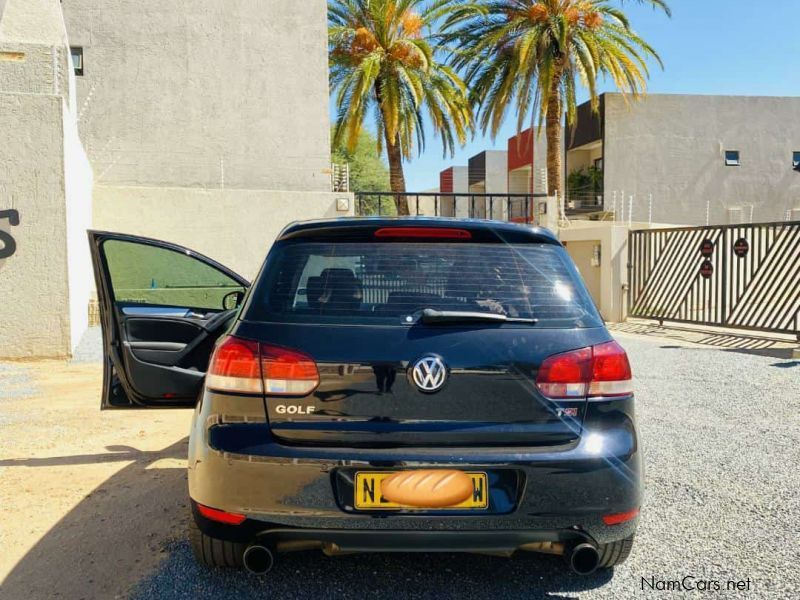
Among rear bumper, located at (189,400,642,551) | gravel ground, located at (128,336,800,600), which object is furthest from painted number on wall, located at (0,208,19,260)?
rear bumper, located at (189,400,642,551)

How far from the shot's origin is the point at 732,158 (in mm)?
26906

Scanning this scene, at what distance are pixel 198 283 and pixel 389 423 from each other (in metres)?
9.43

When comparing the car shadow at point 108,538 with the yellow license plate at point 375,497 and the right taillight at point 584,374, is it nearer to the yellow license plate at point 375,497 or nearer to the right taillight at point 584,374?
the yellow license plate at point 375,497

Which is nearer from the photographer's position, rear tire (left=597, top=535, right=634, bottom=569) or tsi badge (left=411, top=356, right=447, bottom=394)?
tsi badge (left=411, top=356, right=447, bottom=394)

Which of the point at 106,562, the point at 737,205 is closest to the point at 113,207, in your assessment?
the point at 106,562

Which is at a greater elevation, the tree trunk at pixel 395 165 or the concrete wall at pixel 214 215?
the tree trunk at pixel 395 165

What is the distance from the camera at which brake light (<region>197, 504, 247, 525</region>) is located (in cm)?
238

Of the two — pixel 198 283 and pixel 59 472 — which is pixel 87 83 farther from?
pixel 59 472

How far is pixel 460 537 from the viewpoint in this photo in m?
2.29

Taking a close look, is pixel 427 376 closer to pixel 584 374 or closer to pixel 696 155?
pixel 584 374

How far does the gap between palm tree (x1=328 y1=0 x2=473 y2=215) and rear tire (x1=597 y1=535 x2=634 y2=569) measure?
1520 cm

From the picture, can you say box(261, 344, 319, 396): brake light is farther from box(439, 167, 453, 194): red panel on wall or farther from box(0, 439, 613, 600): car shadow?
box(439, 167, 453, 194): red panel on wall

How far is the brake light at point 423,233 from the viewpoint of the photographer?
2.60 metres

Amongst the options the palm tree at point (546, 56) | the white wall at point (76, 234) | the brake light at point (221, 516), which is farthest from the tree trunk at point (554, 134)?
the brake light at point (221, 516)
